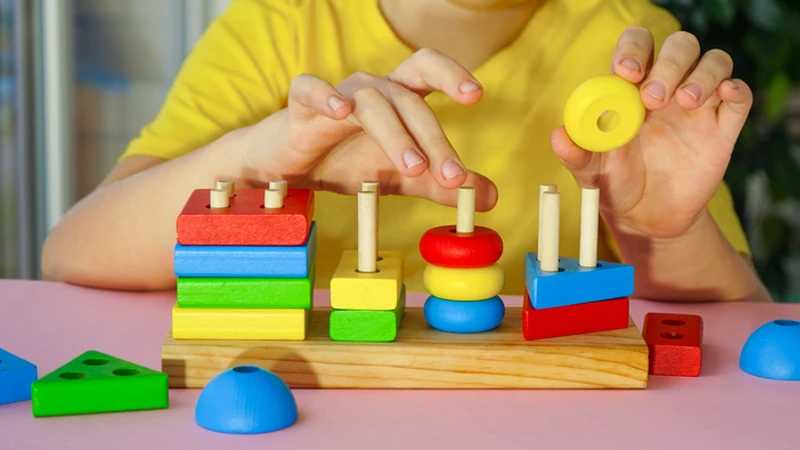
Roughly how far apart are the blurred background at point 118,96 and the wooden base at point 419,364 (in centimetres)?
166

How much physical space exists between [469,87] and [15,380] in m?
0.43

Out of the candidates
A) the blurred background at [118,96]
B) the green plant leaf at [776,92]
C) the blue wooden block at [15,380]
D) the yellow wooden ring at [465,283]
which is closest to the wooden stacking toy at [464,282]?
the yellow wooden ring at [465,283]

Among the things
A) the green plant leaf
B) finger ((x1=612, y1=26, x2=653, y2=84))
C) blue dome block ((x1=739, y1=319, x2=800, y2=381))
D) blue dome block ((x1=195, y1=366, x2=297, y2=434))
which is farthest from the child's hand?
the green plant leaf

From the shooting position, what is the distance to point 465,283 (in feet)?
2.54

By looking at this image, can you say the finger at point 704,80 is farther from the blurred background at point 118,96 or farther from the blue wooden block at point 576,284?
the blurred background at point 118,96

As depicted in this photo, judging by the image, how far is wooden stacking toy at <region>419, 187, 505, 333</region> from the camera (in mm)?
776

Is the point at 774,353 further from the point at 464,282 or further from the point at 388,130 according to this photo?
the point at 388,130

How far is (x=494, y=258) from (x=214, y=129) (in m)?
0.63

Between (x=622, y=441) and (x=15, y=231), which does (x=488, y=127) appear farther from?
(x=15, y=231)

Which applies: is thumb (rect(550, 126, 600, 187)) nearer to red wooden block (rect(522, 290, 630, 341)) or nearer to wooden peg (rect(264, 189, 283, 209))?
red wooden block (rect(522, 290, 630, 341))

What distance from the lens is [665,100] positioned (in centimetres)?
81

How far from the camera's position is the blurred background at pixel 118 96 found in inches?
93.6

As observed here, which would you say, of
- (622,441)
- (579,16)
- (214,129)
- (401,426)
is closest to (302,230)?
(401,426)

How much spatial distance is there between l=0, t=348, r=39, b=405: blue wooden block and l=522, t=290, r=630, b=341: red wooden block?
0.38m
